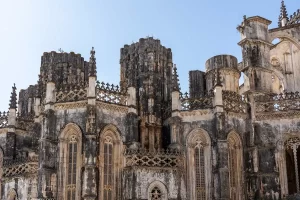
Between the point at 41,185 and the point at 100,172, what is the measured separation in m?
3.76

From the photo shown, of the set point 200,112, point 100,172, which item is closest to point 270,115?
point 200,112

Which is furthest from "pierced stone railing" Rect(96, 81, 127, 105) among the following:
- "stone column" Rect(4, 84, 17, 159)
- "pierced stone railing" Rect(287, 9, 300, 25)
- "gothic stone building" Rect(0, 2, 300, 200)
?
"pierced stone railing" Rect(287, 9, 300, 25)

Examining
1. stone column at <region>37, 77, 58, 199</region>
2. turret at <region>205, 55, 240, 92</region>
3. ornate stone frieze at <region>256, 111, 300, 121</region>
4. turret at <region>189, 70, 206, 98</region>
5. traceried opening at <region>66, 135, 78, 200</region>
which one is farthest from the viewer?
turret at <region>189, 70, 206, 98</region>

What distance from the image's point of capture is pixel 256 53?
123 ft

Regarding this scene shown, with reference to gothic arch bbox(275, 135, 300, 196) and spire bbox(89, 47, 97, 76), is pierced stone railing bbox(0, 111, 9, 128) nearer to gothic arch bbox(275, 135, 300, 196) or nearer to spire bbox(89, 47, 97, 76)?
spire bbox(89, 47, 97, 76)

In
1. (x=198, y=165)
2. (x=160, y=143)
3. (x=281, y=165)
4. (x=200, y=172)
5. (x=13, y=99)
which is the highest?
(x=13, y=99)

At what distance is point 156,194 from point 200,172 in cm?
Answer: 347

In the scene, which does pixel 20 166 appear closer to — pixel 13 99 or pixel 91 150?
pixel 13 99

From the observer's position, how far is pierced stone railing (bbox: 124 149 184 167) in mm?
32562

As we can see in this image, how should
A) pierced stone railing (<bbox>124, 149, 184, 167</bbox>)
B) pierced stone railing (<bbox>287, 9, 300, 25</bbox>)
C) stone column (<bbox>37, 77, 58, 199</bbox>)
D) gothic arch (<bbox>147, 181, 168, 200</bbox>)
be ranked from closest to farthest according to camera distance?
stone column (<bbox>37, 77, 58, 199</bbox>)
gothic arch (<bbox>147, 181, 168, 200</bbox>)
pierced stone railing (<bbox>124, 149, 184, 167</bbox>)
pierced stone railing (<bbox>287, 9, 300, 25</bbox>)

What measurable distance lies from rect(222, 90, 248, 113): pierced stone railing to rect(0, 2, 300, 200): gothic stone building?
0.08m

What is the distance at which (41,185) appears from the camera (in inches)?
1248

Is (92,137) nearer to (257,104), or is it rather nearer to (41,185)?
(41,185)

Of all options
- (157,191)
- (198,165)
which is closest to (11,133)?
(157,191)
